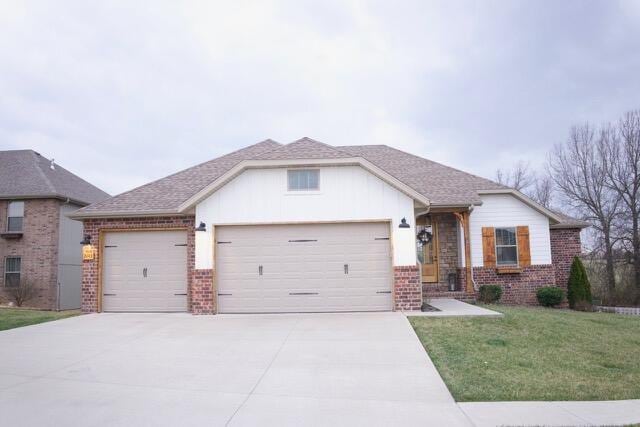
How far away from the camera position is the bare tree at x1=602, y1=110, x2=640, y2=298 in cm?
2192

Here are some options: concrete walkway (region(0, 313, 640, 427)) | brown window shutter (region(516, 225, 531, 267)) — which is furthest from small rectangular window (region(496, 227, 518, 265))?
concrete walkway (region(0, 313, 640, 427))

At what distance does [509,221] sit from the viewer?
49.7 ft

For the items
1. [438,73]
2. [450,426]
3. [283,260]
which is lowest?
[450,426]

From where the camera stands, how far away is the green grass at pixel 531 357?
550cm

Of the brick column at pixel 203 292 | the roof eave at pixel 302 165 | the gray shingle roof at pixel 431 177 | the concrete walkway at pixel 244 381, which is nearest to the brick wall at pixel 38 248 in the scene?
the concrete walkway at pixel 244 381

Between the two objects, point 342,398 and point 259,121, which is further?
point 259,121

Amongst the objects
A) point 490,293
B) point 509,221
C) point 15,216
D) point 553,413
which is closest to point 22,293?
point 15,216

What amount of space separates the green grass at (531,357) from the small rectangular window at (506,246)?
14.9 ft

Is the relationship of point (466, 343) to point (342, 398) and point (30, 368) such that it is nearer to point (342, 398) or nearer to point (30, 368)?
point (342, 398)

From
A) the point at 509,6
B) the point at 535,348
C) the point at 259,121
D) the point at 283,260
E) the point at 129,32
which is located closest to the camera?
the point at 535,348

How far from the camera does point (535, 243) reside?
49.2ft

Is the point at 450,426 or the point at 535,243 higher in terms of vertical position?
the point at 535,243

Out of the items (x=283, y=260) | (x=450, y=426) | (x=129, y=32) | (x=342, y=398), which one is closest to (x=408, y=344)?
(x=342, y=398)

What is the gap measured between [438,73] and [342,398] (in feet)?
47.1
